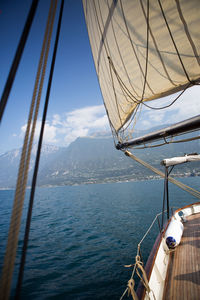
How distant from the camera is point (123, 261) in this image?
31.8 ft

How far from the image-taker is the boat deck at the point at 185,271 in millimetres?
3207

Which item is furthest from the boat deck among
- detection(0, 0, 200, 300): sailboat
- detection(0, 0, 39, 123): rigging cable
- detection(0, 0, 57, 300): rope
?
detection(0, 0, 39, 123): rigging cable

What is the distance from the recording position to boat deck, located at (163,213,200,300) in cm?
321

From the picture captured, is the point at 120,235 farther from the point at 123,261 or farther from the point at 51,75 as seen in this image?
the point at 51,75

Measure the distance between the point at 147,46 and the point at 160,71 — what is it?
827 mm

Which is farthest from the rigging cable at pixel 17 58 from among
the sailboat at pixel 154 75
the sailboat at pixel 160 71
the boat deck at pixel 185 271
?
the boat deck at pixel 185 271

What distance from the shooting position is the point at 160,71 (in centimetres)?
471

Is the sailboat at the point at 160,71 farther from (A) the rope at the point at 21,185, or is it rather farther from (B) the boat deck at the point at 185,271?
(A) the rope at the point at 21,185

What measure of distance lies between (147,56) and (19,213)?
510 cm

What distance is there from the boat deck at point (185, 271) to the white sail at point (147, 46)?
4.60 m

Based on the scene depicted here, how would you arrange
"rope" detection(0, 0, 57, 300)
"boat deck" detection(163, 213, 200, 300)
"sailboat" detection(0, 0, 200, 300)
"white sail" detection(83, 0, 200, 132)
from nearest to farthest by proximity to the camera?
"rope" detection(0, 0, 57, 300)
"sailboat" detection(0, 0, 200, 300)
"boat deck" detection(163, 213, 200, 300)
"white sail" detection(83, 0, 200, 132)

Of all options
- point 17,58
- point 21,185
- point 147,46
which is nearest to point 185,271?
point 21,185

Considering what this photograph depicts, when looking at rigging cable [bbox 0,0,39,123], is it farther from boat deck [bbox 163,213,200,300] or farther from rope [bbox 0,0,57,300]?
boat deck [bbox 163,213,200,300]

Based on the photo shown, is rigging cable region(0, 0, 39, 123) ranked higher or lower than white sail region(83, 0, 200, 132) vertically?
lower
